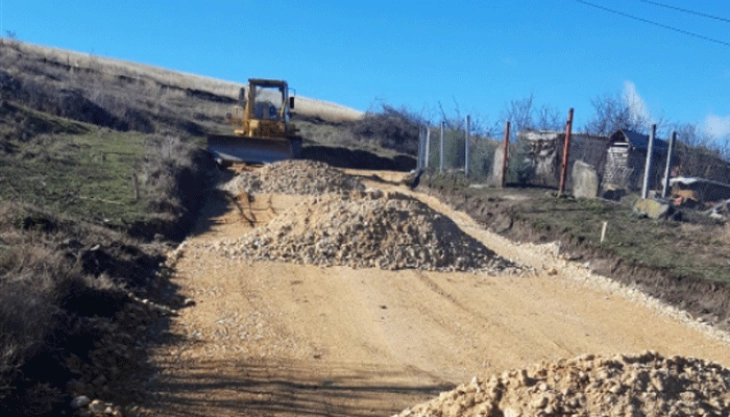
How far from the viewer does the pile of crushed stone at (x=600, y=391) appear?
455 cm

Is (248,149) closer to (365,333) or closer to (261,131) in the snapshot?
(261,131)

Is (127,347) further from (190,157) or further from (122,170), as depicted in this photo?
(190,157)

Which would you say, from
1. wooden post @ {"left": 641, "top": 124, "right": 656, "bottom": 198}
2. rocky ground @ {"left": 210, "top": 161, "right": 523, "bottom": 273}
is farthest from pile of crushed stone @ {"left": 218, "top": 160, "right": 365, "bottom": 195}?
wooden post @ {"left": 641, "top": 124, "right": 656, "bottom": 198}

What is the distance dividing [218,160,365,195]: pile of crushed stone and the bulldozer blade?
6.31ft

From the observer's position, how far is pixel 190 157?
84.0ft

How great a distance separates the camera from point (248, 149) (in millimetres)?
27484

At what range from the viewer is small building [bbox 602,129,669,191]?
70.5 feet

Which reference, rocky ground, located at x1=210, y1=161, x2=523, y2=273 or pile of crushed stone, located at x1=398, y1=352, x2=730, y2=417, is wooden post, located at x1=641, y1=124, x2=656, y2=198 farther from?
pile of crushed stone, located at x1=398, y1=352, x2=730, y2=417

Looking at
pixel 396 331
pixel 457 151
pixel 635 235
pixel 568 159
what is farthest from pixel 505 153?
pixel 396 331

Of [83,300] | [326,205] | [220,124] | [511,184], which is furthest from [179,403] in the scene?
[220,124]

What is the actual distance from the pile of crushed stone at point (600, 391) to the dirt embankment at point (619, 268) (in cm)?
562

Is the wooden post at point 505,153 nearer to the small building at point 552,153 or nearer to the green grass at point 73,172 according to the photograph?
the small building at point 552,153

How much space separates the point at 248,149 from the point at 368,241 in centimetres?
1488

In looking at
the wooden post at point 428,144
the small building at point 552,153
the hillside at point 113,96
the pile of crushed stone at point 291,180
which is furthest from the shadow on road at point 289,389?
the hillside at point 113,96
